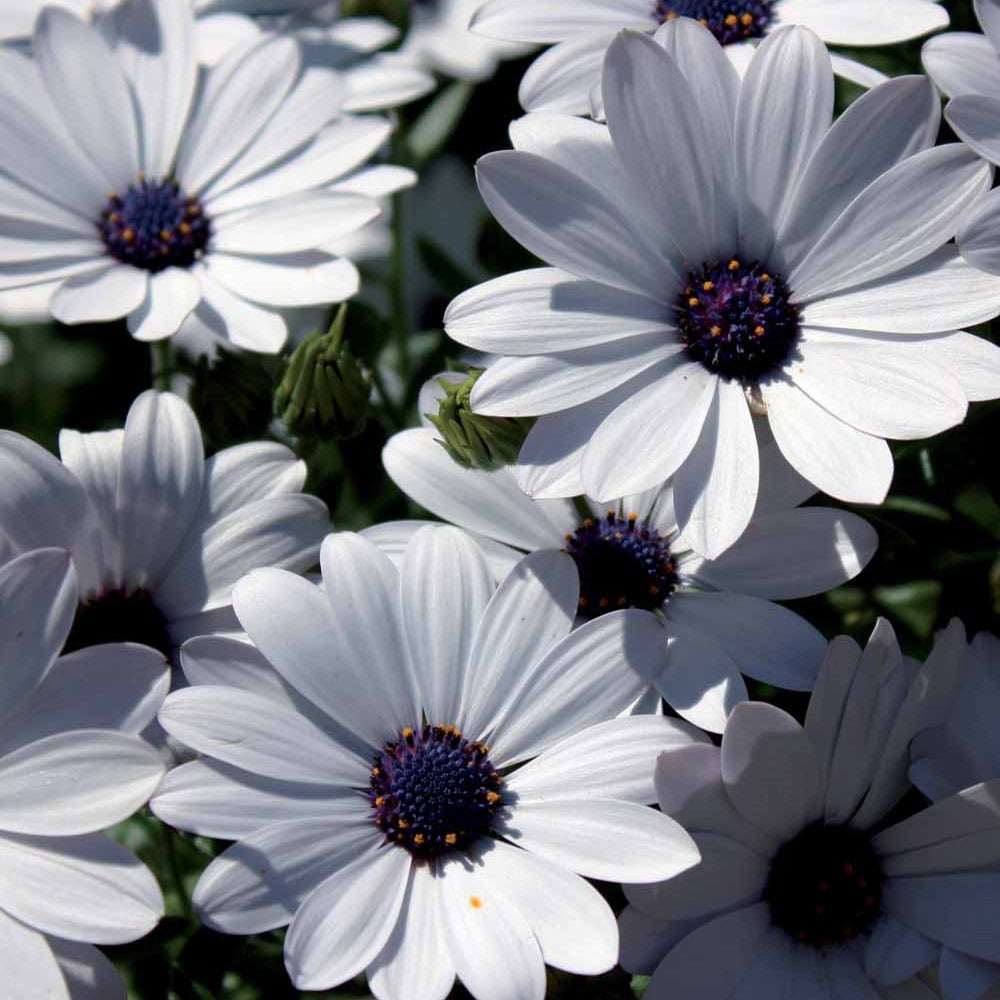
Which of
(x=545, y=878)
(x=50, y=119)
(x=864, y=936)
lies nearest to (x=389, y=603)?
(x=545, y=878)

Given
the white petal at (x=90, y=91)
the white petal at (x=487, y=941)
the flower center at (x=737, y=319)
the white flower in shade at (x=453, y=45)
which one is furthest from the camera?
the white flower in shade at (x=453, y=45)

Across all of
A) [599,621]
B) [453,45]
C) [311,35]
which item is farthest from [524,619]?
[453,45]

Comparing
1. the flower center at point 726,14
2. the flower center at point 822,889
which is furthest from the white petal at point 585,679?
the flower center at point 726,14

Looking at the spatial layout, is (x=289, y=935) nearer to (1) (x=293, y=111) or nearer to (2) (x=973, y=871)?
(2) (x=973, y=871)

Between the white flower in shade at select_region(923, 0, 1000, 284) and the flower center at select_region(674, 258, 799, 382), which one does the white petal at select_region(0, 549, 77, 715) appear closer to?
the flower center at select_region(674, 258, 799, 382)

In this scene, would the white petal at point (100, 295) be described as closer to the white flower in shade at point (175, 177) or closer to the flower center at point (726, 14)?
the white flower in shade at point (175, 177)

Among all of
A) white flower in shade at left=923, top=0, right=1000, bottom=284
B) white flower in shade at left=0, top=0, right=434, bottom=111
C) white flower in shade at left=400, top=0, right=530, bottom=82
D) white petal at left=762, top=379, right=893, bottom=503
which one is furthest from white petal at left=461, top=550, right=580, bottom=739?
white flower in shade at left=400, top=0, right=530, bottom=82
